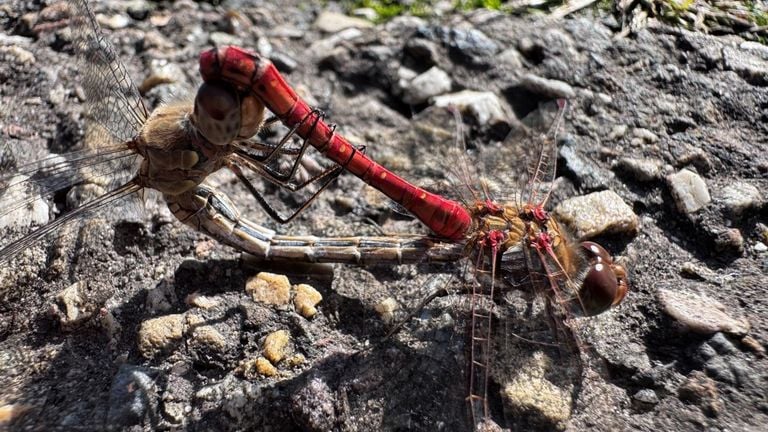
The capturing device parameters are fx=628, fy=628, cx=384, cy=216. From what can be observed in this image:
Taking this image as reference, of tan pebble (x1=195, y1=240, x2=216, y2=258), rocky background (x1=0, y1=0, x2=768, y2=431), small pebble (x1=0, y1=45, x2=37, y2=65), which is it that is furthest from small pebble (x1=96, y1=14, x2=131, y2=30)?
tan pebble (x1=195, y1=240, x2=216, y2=258)

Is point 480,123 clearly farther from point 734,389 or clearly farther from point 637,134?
point 734,389

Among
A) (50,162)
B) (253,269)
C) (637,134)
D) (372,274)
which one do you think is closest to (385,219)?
(372,274)

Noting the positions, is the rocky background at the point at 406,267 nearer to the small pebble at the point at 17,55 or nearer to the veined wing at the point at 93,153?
the small pebble at the point at 17,55

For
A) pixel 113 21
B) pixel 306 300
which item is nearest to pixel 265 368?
pixel 306 300

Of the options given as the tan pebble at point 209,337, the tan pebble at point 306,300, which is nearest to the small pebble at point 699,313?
the tan pebble at point 306,300

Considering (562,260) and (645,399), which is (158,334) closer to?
(562,260)

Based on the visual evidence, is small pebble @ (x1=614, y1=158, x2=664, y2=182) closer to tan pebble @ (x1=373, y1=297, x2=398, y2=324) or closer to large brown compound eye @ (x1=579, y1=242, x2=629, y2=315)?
large brown compound eye @ (x1=579, y1=242, x2=629, y2=315)
